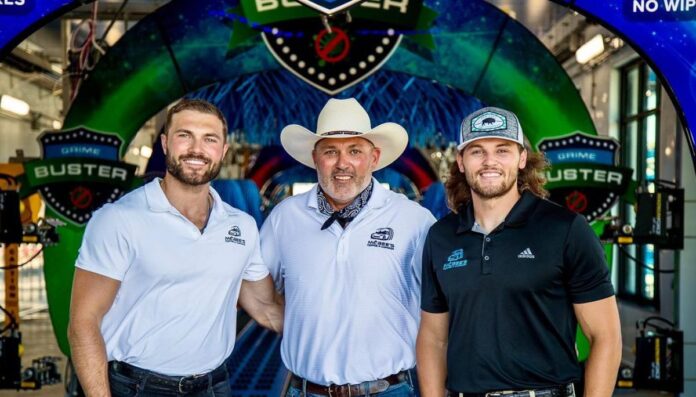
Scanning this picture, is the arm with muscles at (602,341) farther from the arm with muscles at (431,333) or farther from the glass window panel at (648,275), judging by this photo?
the glass window panel at (648,275)

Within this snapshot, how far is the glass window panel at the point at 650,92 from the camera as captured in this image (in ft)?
31.7

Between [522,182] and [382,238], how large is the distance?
518mm

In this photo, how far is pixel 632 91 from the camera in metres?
10.7

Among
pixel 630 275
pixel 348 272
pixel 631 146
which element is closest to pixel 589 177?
pixel 348 272

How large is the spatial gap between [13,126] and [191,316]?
13967 millimetres

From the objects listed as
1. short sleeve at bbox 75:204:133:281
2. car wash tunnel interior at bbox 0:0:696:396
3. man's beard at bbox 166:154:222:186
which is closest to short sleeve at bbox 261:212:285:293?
man's beard at bbox 166:154:222:186

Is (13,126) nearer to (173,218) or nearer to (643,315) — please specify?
(643,315)

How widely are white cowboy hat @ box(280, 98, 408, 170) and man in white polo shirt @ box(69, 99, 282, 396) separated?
46 centimetres

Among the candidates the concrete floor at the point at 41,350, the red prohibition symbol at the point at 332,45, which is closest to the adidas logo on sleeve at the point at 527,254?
the red prohibition symbol at the point at 332,45

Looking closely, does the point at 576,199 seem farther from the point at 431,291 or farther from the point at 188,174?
the point at 188,174

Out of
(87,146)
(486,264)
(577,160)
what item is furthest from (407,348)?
(87,146)

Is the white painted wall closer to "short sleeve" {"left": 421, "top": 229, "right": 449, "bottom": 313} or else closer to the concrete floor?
the concrete floor

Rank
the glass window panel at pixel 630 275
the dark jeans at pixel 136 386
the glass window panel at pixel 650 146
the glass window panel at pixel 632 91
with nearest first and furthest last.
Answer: the dark jeans at pixel 136 386
the glass window panel at pixel 650 146
the glass window panel at pixel 632 91
the glass window panel at pixel 630 275

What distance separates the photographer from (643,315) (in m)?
9.62
